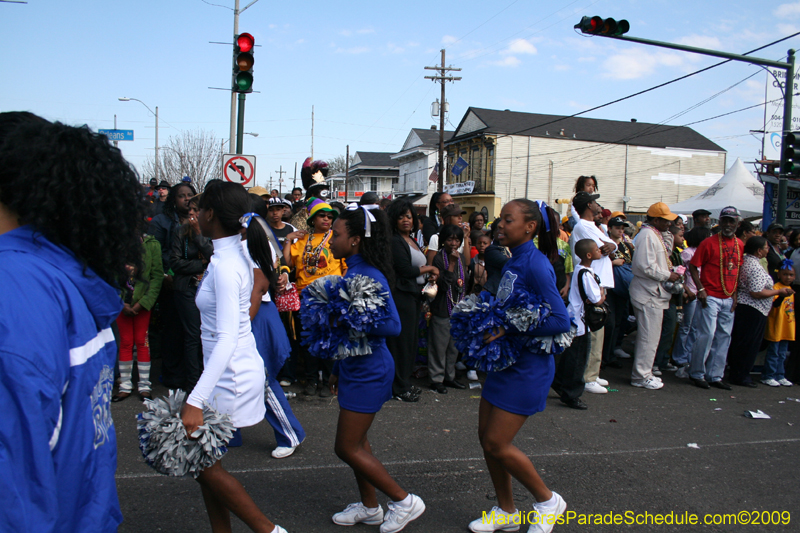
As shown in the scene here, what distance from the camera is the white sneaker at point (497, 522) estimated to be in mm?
3432

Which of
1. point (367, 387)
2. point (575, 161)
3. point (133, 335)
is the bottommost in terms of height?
point (133, 335)

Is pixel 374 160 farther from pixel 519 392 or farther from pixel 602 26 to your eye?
pixel 519 392

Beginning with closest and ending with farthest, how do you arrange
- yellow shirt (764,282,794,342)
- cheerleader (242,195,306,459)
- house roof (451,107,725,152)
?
cheerleader (242,195,306,459) → yellow shirt (764,282,794,342) → house roof (451,107,725,152)

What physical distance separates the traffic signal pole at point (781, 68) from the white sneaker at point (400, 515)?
9.09m

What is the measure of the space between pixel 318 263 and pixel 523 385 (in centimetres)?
345

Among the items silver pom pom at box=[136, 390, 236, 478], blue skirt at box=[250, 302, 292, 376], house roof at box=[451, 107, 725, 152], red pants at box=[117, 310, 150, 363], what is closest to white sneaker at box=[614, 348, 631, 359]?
blue skirt at box=[250, 302, 292, 376]

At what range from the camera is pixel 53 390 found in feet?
4.68

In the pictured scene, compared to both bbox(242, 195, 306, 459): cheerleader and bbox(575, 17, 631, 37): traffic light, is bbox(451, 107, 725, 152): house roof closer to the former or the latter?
bbox(575, 17, 631, 37): traffic light

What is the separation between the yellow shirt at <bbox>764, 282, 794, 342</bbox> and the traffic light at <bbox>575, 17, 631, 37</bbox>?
512cm

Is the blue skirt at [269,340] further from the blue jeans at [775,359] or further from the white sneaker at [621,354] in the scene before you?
the blue jeans at [775,359]

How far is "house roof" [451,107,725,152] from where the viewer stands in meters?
41.8

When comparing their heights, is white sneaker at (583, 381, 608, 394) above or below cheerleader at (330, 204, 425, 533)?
below

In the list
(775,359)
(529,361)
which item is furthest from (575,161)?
(529,361)

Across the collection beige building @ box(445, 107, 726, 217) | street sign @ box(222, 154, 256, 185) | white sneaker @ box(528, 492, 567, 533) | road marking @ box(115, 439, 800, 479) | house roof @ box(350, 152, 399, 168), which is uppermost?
house roof @ box(350, 152, 399, 168)
